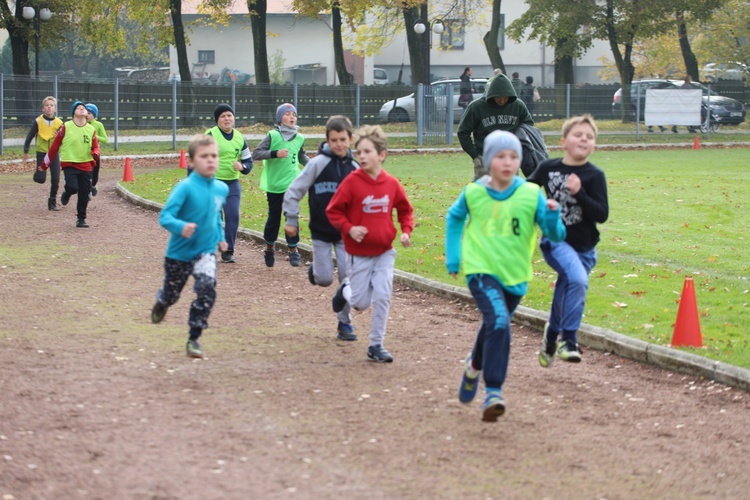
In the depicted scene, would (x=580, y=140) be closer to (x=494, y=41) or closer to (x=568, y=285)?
(x=568, y=285)

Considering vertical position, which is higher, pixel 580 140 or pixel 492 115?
pixel 492 115

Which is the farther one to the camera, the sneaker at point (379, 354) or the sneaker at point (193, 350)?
the sneaker at point (379, 354)

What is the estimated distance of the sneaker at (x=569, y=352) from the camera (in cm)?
748

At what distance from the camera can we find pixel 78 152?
16.0 metres

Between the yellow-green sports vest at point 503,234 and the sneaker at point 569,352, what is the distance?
0.98 metres

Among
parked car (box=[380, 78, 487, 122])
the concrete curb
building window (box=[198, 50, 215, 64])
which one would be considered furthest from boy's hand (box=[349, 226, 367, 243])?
building window (box=[198, 50, 215, 64])

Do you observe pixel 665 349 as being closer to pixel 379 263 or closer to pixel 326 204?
pixel 379 263

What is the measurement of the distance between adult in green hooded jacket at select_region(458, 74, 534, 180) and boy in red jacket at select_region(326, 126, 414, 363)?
3.88 metres

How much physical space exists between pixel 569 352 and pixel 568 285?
1.47 feet

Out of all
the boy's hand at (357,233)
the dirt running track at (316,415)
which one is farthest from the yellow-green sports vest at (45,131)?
the boy's hand at (357,233)

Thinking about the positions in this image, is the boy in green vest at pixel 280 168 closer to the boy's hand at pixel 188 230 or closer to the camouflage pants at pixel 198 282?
the camouflage pants at pixel 198 282

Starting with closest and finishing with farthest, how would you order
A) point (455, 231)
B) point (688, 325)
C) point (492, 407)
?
point (492, 407), point (455, 231), point (688, 325)

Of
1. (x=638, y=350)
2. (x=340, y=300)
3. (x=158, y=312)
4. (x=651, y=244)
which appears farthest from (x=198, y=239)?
(x=651, y=244)

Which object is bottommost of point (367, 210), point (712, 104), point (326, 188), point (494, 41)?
point (367, 210)
